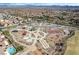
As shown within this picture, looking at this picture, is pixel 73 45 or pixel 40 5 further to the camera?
pixel 40 5

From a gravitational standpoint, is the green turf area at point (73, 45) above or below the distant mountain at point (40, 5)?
below

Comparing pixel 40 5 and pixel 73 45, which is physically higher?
pixel 40 5

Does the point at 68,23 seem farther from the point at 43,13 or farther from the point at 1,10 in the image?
the point at 1,10

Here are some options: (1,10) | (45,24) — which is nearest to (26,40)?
(45,24)

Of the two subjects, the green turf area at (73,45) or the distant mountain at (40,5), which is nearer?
the green turf area at (73,45)

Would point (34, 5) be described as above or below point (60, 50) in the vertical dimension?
above

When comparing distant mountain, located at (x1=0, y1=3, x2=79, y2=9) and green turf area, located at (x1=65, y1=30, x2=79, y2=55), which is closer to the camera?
green turf area, located at (x1=65, y1=30, x2=79, y2=55)
